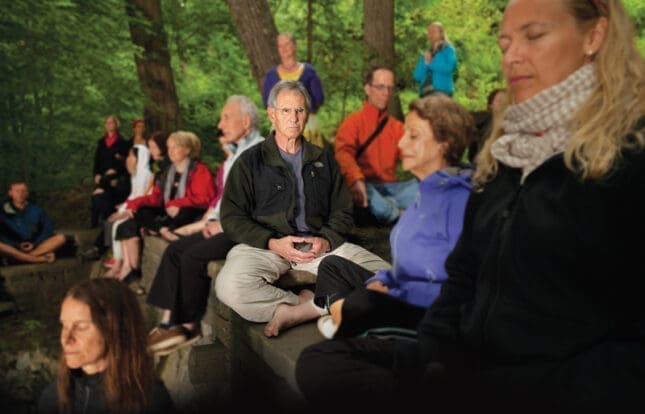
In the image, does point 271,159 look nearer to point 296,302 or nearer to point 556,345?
point 296,302

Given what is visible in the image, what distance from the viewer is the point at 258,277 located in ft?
11.1

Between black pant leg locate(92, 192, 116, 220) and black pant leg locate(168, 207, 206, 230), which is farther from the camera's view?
black pant leg locate(92, 192, 116, 220)

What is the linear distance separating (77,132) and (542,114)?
7.90 m

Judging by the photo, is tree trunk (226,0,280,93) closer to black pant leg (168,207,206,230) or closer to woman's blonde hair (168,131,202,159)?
woman's blonde hair (168,131,202,159)

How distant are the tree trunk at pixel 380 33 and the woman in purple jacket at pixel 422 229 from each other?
18.6 feet

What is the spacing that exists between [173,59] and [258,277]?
920cm

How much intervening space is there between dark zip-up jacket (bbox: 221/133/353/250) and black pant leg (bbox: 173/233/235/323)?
0.69m

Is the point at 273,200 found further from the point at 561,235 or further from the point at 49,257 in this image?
the point at 49,257

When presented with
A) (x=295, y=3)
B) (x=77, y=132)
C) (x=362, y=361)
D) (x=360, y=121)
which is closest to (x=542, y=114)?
(x=362, y=361)

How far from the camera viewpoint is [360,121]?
15.6 feet

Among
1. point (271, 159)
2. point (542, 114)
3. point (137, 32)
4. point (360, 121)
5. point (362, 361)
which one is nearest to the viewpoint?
point (542, 114)

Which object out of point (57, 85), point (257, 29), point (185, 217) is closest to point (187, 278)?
point (185, 217)

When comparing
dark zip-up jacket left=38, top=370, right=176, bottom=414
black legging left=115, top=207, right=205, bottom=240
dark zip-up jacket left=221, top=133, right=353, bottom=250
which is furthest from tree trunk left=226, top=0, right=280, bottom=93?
dark zip-up jacket left=38, top=370, right=176, bottom=414

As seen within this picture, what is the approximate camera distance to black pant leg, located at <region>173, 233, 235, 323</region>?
430 cm
